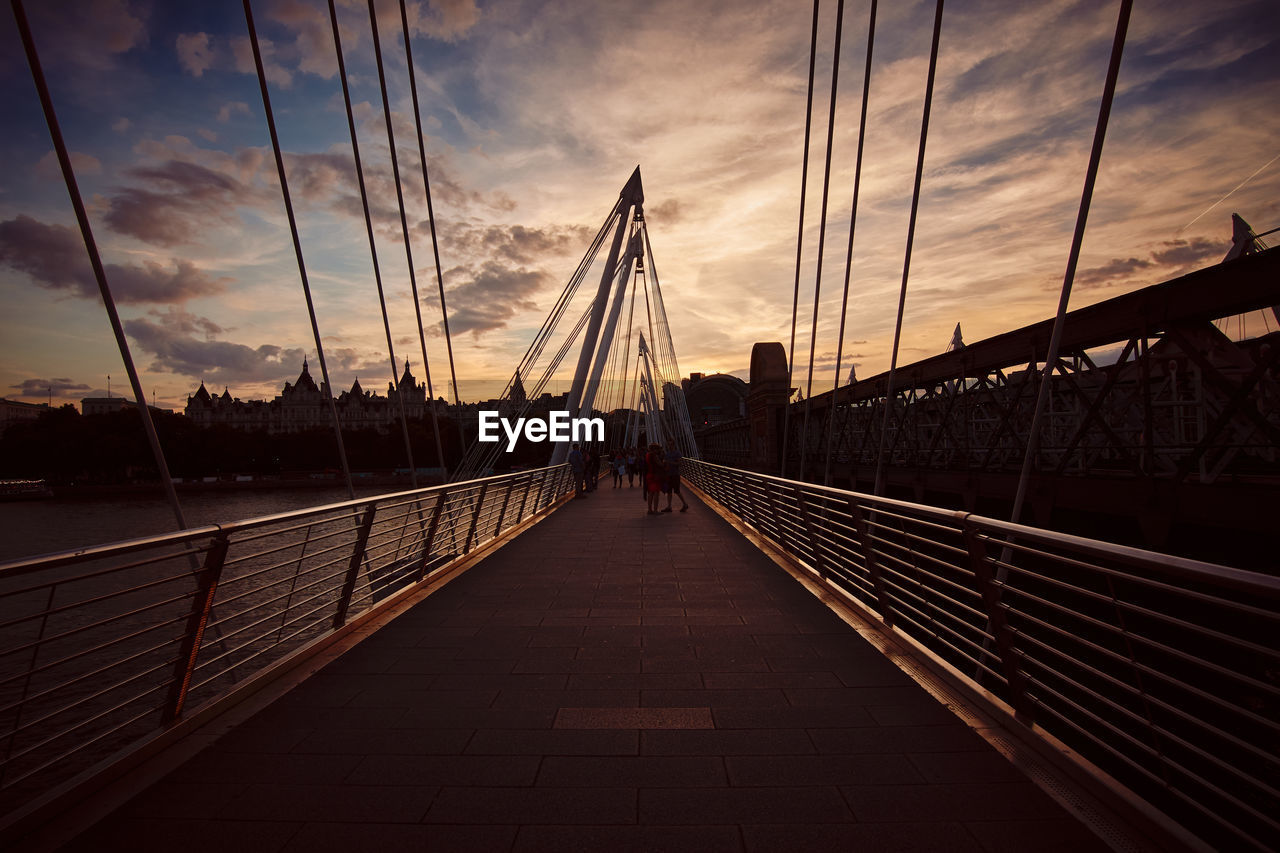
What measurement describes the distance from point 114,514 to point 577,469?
151 feet

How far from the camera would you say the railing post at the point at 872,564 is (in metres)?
5.60

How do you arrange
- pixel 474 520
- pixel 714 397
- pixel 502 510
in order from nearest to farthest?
1. pixel 474 520
2. pixel 502 510
3. pixel 714 397

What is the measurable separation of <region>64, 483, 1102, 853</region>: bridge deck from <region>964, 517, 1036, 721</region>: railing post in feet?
0.89

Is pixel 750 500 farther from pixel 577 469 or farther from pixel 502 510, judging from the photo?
pixel 577 469

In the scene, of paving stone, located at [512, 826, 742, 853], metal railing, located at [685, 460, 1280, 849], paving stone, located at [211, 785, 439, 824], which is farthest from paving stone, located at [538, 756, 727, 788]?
metal railing, located at [685, 460, 1280, 849]

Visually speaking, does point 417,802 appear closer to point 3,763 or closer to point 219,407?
point 3,763

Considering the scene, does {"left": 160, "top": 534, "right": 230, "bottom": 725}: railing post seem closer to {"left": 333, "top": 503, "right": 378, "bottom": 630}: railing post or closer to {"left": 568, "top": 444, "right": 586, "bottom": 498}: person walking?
{"left": 333, "top": 503, "right": 378, "bottom": 630}: railing post

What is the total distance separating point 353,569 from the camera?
577 cm

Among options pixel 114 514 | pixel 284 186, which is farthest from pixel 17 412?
pixel 284 186

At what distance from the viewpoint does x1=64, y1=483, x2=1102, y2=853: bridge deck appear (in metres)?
2.70

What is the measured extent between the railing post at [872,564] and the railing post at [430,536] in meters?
4.02

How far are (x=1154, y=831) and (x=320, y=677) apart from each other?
3.97 metres

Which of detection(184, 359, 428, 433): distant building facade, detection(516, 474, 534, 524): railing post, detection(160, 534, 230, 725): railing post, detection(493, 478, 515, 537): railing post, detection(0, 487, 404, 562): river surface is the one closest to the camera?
detection(160, 534, 230, 725): railing post

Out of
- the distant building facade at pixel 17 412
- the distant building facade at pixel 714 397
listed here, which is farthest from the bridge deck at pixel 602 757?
the distant building facade at pixel 714 397
